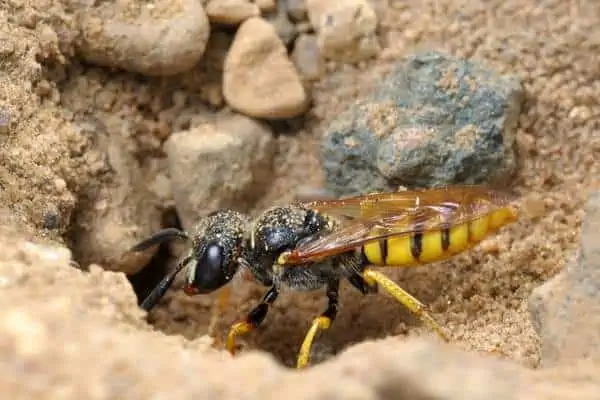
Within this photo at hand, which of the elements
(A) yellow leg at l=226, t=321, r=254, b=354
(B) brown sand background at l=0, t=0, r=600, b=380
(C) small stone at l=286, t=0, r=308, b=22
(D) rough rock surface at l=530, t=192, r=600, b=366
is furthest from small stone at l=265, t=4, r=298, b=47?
(D) rough rock surface at l=530, t=192, r=600, b=366

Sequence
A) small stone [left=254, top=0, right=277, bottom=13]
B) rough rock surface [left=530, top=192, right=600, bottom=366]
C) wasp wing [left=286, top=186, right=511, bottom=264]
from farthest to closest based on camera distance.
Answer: small stone [left=254, top=0, right=277, bottom=13] < wasp wing [left=286, top=186, right=511, bottom=264] < rough rock surface [left=530, top=192, right=600, bottom=366]

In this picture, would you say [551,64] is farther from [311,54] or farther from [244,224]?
[244,224]

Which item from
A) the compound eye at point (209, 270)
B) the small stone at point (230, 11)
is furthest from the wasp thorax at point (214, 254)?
the small stone at point (230, 11)

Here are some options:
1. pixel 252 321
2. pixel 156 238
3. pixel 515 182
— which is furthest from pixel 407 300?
pixel 156 238

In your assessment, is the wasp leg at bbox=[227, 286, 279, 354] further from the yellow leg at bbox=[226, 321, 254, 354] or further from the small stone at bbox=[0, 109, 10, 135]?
the small stone at bbox=[0, 109, 10, 135]

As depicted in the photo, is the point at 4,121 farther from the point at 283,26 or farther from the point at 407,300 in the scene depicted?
the point at 407,300
